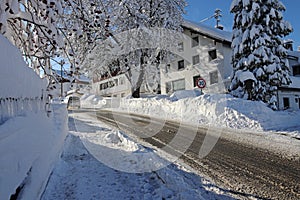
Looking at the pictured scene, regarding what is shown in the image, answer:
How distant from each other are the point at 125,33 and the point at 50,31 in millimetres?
15815

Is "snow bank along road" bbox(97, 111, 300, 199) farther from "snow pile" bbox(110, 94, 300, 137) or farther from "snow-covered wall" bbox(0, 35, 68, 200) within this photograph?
"snow-covered wall" bbox(0, 35, 68, 200)

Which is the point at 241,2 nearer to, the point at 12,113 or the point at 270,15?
the point at 270,15

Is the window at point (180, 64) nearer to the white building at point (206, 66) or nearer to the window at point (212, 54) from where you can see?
the white building at point (206, 66)

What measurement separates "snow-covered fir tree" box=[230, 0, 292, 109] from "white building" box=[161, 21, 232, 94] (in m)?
5.15

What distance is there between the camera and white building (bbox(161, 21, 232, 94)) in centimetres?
2198


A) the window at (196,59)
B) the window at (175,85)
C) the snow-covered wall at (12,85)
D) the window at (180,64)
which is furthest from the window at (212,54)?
the snow-covered wall at (12,85)

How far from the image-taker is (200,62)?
23906 millimetres

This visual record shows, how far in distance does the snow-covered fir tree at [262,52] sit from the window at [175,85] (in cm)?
1016

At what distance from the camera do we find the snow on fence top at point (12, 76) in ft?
6.06

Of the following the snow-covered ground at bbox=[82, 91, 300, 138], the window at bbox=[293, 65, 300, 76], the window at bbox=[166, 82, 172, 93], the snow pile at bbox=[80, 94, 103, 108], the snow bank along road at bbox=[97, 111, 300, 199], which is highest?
the window at bbox=[293, 65, 300, 76]

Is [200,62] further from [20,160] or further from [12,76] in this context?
[20,160]

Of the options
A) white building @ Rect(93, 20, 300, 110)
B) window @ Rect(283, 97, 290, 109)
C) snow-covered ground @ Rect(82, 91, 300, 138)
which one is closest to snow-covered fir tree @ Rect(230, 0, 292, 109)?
snow-covered ground @ Rect(82, 91, 300, 138)

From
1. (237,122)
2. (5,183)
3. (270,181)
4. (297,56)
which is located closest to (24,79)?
(5,183)

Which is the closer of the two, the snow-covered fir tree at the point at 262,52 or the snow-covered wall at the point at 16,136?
the snow-covered wall at the point at 16,136
